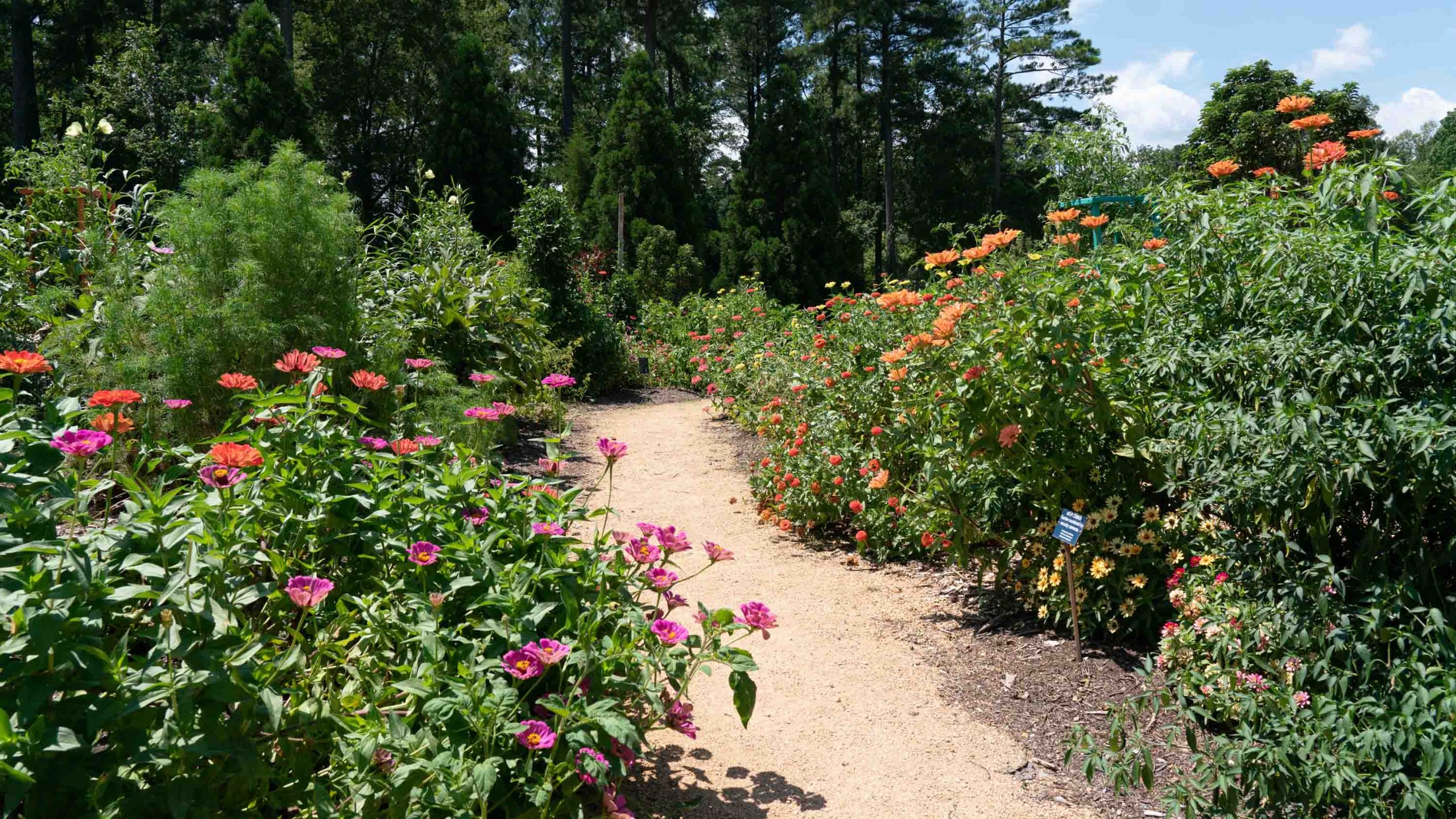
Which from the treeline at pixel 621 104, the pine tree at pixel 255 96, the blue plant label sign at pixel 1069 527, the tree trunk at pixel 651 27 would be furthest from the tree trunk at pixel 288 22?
the blue plant label sign at pixel 1069 527

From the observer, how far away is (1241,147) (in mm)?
13148

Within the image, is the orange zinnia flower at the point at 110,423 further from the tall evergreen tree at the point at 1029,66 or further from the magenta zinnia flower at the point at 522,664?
the tall evergreen tree at the point at 1029,66

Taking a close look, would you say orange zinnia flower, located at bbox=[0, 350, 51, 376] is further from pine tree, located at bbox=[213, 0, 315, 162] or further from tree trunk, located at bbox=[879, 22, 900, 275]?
tree trunk, located at bbox=[879, 22, 900, 275]

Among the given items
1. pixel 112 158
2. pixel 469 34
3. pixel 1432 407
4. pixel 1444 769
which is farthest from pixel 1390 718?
pixel 112 158

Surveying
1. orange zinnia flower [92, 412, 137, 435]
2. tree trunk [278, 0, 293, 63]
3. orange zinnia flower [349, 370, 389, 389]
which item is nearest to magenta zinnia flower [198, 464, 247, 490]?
orange zinnia flower [92, 412, 137, 435]

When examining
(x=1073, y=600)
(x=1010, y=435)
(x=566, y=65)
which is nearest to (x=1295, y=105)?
(x=1010, y=435)

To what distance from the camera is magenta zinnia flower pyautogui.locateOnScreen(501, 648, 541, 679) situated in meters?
1.86

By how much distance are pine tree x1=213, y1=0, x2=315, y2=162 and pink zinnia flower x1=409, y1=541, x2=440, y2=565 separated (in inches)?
537

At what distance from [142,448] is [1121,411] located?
9.21 ft

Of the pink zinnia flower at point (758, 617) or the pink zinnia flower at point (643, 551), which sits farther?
the pink zinnia flower at point (643, 551)

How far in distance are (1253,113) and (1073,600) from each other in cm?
1299

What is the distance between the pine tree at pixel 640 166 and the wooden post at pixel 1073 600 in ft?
47.5

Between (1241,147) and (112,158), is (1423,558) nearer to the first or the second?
(1241,147)

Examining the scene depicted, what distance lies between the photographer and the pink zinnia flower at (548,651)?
183cm
